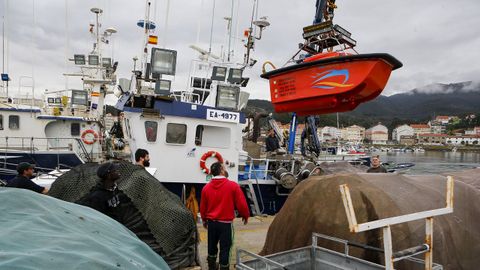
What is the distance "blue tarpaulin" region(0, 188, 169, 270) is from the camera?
73.5 inches

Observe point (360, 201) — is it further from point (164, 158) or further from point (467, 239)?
point (164, 158)

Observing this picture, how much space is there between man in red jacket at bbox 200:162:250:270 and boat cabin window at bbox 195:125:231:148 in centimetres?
590

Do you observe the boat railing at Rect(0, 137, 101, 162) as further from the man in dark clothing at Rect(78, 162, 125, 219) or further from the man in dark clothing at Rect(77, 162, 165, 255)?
the man in dark clothing at Rect(78, 162, 125, 219)

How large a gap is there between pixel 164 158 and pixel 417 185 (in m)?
7.00

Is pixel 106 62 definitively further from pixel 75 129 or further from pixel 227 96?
pixel 227 96

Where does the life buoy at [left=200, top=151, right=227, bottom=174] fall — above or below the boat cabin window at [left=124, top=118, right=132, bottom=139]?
below

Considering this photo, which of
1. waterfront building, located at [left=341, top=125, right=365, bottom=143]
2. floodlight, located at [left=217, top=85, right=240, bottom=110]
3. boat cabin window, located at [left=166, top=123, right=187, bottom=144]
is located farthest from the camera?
waterfront building, located at [left=341, top=125, right=365, bottom=143]

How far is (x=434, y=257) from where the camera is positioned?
10.9ft

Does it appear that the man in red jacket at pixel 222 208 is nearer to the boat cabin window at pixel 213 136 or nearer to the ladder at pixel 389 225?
the ladder at pixel 389 225

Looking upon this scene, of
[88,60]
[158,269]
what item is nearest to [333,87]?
[158,269]

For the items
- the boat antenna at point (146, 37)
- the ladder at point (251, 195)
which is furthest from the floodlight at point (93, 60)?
the ladder at point (251, 195)

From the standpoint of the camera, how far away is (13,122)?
571 inches

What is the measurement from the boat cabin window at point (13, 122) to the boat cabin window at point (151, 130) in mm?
8025

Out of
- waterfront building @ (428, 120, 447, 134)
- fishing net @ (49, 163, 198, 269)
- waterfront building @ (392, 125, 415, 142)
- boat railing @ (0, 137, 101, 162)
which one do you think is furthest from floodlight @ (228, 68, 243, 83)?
waterfront building @ (428, 120, 447, 134)
